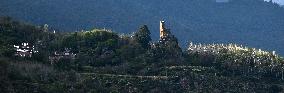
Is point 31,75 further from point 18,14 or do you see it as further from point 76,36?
point 18,14

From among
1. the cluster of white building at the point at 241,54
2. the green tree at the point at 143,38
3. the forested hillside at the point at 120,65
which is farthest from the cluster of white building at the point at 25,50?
the cluster of white building at the point at 241,54

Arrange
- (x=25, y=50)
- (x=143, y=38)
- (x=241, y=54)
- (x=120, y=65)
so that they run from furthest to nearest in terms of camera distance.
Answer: (x=241, y=54), (x=143, y=38), (x=120, y=65), (x=25, y=50)

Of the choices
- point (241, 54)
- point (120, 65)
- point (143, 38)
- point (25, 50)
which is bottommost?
point (120, 65)

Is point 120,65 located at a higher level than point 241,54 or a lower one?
lower

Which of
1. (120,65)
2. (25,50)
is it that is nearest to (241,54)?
(120,65)

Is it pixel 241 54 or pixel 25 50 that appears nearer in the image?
pixel 25 50

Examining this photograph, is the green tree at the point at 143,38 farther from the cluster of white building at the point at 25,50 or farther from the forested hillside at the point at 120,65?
the cluster of white building at the point at 25,50

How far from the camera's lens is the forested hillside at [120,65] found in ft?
291

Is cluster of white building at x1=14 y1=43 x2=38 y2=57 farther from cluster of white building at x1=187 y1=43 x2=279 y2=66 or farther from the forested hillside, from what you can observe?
cluster of white building at x1=187 y1=43 x2=279 y2=66

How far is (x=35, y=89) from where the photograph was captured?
81875 millimetres

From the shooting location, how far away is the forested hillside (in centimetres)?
8881

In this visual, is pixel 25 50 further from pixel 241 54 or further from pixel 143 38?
pixel 241 54

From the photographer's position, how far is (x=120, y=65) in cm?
10906

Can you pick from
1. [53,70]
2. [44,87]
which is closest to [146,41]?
[53,70]
